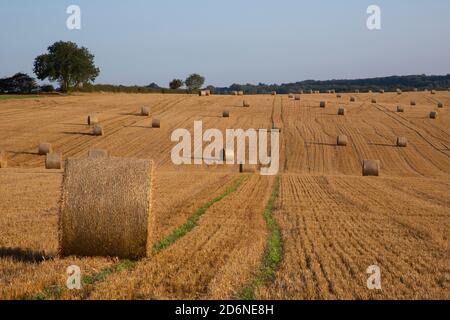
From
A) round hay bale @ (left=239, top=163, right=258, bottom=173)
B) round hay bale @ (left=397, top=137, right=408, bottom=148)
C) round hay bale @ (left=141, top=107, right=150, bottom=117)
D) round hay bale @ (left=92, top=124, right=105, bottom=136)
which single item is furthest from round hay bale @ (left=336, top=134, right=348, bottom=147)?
round hay bale @ (left=141, top=107, right=150, bottom=117)

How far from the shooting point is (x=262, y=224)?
14.2 meters

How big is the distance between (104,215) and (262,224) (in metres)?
4.83

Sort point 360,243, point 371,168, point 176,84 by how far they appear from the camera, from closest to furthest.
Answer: point 360,243 < point 371,168 < point 176,84

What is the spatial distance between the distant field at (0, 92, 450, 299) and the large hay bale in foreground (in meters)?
0.31

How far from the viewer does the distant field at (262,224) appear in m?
8.50

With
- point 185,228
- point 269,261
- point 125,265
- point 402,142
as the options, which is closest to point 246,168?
point 402,142

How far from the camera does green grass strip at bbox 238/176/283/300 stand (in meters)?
8.23

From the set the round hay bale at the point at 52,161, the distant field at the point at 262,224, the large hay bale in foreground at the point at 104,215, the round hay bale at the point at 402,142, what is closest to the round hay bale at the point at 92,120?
the distant field at the point at 262,224

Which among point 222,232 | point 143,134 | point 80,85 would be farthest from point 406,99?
point 222,232

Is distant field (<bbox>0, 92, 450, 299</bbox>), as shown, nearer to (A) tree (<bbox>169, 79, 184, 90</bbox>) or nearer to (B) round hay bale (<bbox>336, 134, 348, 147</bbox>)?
(B) round hay bale (<bbox>336, 134, 348, 147</bbox>)

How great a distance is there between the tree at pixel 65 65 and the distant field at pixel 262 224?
3759 centimetres

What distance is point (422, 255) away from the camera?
10891 mm

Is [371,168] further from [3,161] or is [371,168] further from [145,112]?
[145,112]

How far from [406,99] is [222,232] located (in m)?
57.0
